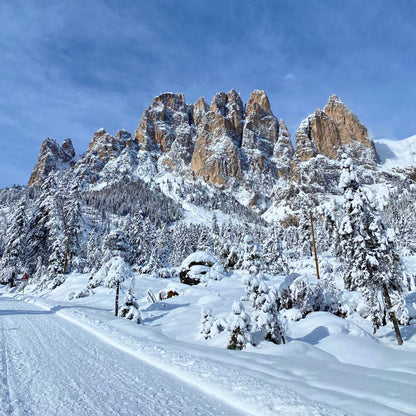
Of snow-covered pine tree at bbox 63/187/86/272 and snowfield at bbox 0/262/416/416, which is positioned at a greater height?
snow-covered pine tree at bbox 63/187/86/272

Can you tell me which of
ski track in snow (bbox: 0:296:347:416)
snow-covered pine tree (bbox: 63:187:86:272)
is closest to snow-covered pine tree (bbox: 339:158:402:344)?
ski track in snow (bbox: 0:296:347:416)

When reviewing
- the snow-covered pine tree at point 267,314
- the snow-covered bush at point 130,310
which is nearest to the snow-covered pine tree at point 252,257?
the snow-covered pine tree at point 267,314

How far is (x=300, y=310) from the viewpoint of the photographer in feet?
58.1

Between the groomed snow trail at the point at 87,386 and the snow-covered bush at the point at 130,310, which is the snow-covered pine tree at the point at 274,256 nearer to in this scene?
the snow-covered bush at the point at 130,310

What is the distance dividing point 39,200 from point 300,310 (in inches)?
1384

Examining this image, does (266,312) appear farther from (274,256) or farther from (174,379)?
(274,256)

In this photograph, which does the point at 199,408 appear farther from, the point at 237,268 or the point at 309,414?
the point at 237,268

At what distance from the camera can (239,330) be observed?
430 inches

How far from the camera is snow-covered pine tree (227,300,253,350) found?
10.7m

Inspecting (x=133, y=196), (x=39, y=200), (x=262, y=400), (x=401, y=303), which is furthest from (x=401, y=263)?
(x=133, y=196)

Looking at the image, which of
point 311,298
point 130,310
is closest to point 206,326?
point 130,310

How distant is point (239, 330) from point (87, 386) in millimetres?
7164

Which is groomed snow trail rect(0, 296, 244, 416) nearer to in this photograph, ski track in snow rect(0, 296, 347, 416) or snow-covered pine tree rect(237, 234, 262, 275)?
ski track in snow rect(0, 296, 347, 416)

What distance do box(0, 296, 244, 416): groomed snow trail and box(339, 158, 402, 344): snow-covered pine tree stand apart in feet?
42.1
